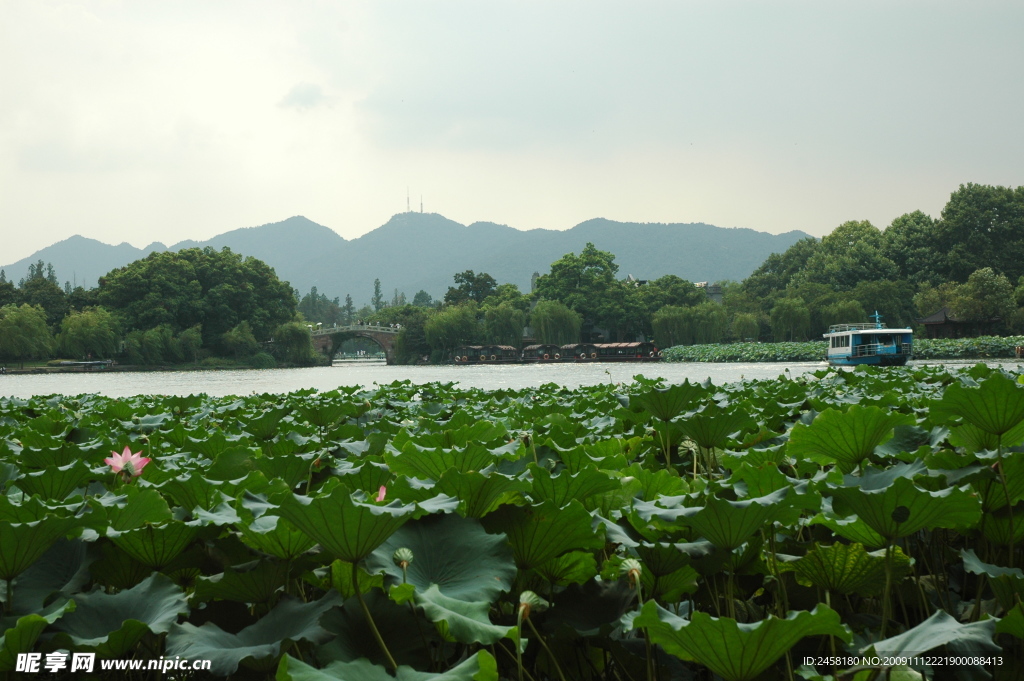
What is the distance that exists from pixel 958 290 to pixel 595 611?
59.3 m

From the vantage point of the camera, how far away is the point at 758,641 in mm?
969

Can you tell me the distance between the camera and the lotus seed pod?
1104 millimetres

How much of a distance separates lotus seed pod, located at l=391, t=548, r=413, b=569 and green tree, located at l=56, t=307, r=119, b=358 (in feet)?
169

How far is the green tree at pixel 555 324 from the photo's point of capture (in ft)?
188

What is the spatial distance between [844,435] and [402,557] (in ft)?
4.30

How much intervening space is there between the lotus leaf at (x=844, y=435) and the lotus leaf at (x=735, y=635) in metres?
0.93

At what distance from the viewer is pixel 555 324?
57.2 meters

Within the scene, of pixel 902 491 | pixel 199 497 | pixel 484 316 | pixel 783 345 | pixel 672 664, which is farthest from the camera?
pixel 484 316

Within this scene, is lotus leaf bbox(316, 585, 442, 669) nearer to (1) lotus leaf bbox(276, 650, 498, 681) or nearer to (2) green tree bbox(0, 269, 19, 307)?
(1) lotus leaf bbox(276, 650, 498, 681)

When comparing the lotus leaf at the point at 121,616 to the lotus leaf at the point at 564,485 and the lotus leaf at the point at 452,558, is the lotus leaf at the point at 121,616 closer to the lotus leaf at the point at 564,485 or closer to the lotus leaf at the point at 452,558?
the lotus leaf at the point at 452,558

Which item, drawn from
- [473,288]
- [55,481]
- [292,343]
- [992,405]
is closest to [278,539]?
[55,481]

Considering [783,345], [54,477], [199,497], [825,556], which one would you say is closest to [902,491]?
[825,556]

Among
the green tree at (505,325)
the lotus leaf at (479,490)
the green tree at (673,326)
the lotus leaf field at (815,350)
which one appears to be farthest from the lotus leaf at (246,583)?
the green tree at (505,325)

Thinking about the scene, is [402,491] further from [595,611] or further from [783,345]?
[783,345]
